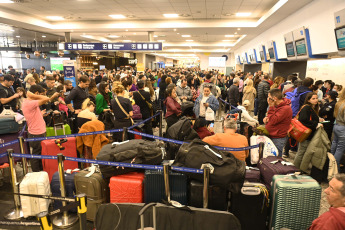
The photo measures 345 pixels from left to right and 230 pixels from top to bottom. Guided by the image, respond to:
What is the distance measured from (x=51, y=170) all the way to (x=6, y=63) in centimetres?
2393

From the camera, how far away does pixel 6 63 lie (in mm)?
22766

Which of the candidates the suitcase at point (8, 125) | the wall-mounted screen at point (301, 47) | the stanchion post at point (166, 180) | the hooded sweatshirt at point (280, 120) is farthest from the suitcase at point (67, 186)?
the wall-mounted screen at point (301, 47)

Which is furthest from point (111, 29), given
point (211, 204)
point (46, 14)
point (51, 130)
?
point (211, 204)

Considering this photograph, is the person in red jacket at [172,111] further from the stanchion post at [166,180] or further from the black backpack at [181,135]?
the stanchion post at [166,180]

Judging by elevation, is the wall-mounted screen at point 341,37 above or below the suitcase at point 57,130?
above

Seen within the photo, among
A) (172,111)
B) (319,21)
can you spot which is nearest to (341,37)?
(319,21)

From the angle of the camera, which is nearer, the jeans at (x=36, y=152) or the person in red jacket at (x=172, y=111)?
the jeans at (x=36, y=152)

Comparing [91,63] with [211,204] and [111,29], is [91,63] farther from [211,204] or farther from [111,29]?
[211,204]

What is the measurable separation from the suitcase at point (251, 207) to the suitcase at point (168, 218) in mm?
284

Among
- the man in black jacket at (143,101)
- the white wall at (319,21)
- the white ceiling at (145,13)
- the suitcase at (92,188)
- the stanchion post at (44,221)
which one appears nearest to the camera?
the stanchion post at (44,221)

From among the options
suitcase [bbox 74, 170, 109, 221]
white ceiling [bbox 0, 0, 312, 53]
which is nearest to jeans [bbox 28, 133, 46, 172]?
suitcase [bbox 74, 170, 109, 221]

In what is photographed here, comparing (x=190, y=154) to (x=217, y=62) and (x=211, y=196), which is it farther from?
(x=217, y=62)

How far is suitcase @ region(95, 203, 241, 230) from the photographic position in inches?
92.6

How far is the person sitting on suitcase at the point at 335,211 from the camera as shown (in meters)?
1.71
